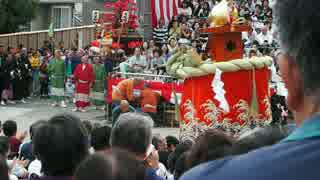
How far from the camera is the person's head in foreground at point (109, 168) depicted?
2531 mm

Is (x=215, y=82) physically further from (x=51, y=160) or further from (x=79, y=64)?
(x=51, y=160)

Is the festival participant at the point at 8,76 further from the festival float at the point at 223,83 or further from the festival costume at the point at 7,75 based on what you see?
the festival float at the point at 223,83

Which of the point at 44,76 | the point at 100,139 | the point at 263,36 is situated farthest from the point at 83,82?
the point at 100,139

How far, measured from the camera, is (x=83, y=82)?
1989 centimetres

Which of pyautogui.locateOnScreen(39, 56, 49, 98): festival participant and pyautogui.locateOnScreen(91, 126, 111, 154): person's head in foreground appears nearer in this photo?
pyautogui.locateOnScreen(91, 126, 111, 154): person's head in foreground

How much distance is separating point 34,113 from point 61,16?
59.2ft

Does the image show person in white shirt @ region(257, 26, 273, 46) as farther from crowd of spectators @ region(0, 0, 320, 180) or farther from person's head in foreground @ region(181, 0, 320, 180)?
person's head in foreground @ region(181, 0, 320, 180)

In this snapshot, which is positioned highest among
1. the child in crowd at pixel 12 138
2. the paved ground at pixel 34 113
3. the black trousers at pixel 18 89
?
the child in crowd at pixel 12 138

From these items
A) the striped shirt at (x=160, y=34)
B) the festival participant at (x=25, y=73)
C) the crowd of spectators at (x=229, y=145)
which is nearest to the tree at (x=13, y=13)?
the striped shirt at (x=160, y=34)

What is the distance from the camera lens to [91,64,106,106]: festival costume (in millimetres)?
20016

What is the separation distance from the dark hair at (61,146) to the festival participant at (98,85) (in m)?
16.3

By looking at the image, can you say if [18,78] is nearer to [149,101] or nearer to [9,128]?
[149,101]

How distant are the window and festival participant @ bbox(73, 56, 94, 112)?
1692 centimetres

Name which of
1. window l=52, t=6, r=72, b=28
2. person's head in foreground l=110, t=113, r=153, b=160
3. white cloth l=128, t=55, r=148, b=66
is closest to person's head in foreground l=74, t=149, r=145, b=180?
person's head in foreground l=110, t=113, r=153, b=160
